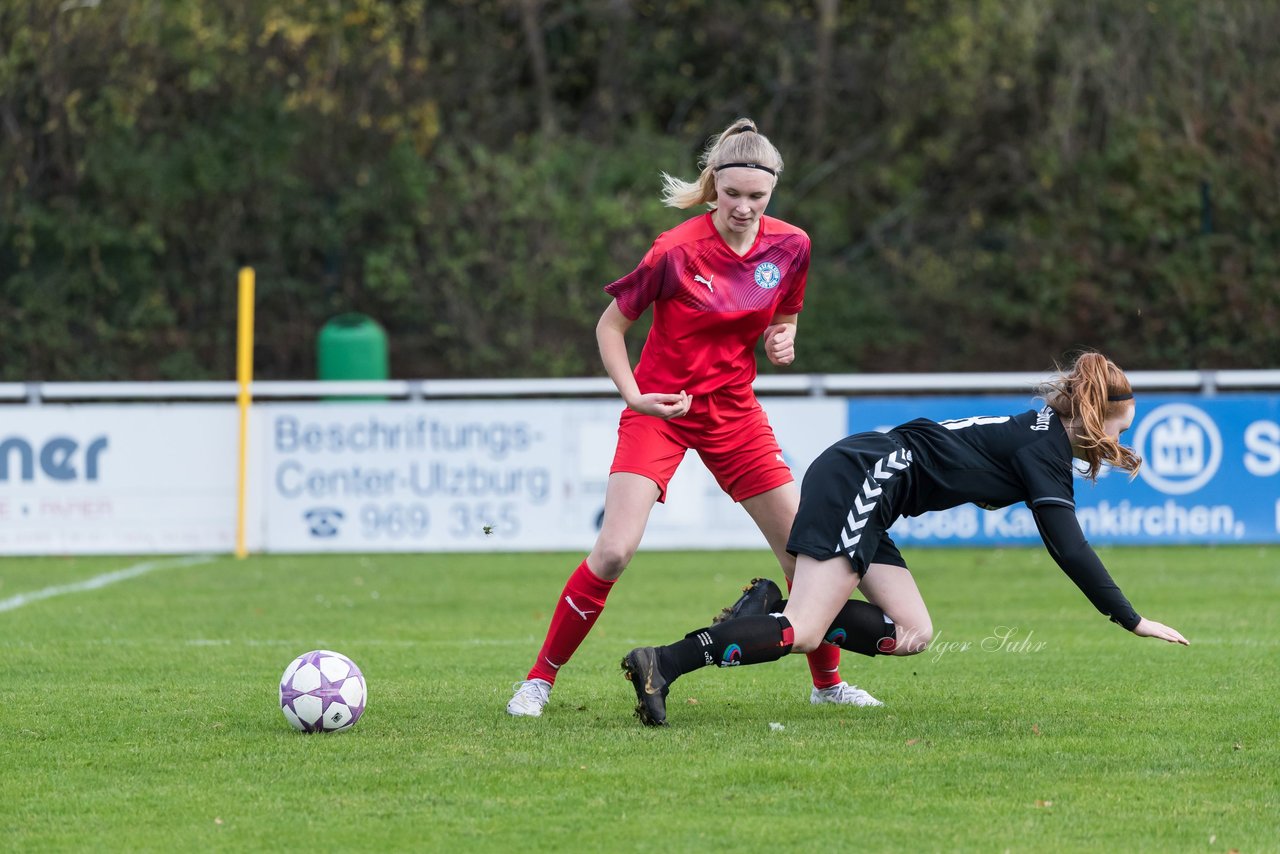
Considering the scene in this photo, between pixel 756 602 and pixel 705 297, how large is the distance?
110 cm

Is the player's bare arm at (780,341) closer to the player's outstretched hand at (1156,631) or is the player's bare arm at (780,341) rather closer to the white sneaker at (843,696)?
the white sneaker at (843,696)

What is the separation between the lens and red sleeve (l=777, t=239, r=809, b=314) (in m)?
6.32

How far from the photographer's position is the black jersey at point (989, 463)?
5664 mm

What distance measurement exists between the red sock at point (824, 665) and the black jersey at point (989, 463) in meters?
0.77

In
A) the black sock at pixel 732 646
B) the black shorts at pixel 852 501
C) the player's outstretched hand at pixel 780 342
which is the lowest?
the black sock at pixel 732 646

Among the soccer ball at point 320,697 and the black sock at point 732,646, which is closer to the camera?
the black sock at point 732,646

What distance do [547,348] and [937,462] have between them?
55.2ft

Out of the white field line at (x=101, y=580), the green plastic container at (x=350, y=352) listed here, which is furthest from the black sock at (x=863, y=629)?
the green plastic container at (x=350, y=352)

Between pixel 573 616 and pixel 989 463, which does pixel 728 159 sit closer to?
pixel 989 463

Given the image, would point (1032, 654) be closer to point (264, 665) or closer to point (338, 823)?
point (264, 665)

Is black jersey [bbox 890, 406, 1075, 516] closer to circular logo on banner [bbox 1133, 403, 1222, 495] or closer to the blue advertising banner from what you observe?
the blue advertising banner

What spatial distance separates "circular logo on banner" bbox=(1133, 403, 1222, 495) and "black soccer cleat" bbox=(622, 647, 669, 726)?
9259mm

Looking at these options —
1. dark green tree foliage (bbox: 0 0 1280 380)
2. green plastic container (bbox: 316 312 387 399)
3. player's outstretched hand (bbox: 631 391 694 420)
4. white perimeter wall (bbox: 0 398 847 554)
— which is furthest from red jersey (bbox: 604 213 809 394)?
dark green tree foliage (bbox: 0 0 1280 380)

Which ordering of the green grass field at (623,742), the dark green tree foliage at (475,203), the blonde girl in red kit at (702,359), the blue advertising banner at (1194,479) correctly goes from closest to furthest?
the green grass field at (623,742) → the blonde girl in red kit at (702,359) → the blue advertising banner at (1194,479) → the dark green tree foliage at (475,203)
